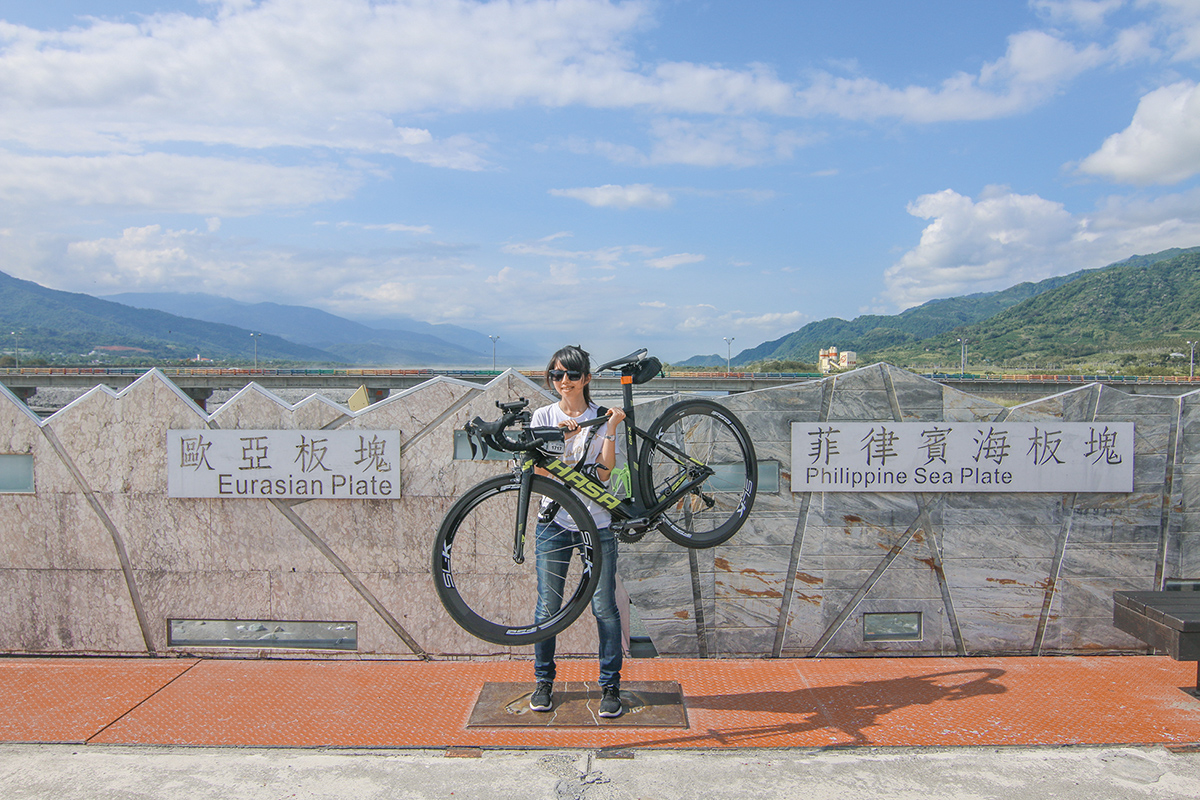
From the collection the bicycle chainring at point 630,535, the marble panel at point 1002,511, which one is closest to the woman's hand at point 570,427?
the bicycle chainring at point 630,535

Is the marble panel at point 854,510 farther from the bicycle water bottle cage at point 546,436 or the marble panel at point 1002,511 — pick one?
the bicycle water bottle cage at point 546,436

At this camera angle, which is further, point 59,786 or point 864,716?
point 864,716

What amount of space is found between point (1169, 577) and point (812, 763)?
3338mm

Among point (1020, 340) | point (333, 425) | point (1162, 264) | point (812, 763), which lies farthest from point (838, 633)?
point (1162, 264)

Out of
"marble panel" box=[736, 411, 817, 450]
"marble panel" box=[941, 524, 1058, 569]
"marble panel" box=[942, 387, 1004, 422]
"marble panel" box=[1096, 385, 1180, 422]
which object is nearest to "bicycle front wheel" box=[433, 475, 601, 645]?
"marble panel" box=[736, 411, 817, 450]

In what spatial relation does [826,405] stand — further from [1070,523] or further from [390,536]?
[390,536]

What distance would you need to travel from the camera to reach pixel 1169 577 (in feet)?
15.8

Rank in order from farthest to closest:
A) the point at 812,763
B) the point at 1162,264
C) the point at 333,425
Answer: the point at 1162,264 → the point at 333,425 → the point at 812,763

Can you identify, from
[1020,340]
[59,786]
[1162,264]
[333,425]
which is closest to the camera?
[59,786]

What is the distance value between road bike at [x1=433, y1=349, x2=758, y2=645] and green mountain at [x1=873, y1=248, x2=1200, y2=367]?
8980cm

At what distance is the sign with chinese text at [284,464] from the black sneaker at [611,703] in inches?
73.8

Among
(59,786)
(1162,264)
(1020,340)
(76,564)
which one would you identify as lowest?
(59,786)

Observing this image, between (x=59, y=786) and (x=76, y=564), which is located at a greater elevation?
(x=76, y=564)

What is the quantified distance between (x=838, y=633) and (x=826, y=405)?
1.57 metres
